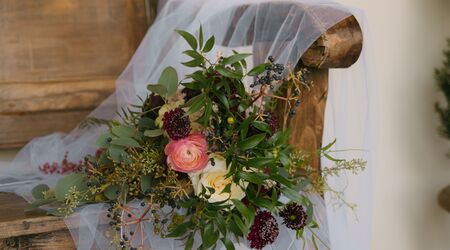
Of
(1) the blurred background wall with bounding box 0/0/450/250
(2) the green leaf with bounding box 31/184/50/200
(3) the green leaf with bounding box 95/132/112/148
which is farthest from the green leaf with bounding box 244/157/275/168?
(1) the blurred background wall with bounding box 0/0/450/250

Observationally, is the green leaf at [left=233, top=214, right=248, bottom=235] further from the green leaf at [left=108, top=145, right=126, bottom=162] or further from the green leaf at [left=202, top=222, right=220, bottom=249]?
the green leaf at [left=108, top=145, right=126, bottom=162]

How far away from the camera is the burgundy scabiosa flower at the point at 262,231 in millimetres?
673

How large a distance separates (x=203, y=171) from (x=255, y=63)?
278 millimetres

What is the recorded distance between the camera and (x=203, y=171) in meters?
0.69

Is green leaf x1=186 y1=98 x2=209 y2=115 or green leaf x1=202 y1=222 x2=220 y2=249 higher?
green leaf x1=186 y1=98 x2=209 y2=115

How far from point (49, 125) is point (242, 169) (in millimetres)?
611

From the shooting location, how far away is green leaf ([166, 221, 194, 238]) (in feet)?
2.21

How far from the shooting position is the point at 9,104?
1112 mm

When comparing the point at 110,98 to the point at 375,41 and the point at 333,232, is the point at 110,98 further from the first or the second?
the point at 375,41

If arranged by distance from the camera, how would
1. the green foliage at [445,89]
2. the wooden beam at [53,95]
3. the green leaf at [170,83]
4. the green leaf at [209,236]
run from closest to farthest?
the green leaf at [209,236]
the green leaf at [170,83]
the wooden beam at [53,95]
the green foliage at [445,89]

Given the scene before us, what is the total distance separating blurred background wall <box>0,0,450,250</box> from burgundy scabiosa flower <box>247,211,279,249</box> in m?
0.78

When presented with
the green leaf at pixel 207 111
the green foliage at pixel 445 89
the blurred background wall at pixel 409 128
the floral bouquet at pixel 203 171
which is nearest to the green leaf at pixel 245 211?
the floral bouquet at pixel 203 171

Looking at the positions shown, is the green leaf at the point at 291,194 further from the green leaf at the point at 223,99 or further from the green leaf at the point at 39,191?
the green leaf at the point at 39,191

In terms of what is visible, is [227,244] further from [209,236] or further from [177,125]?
[177,125]
